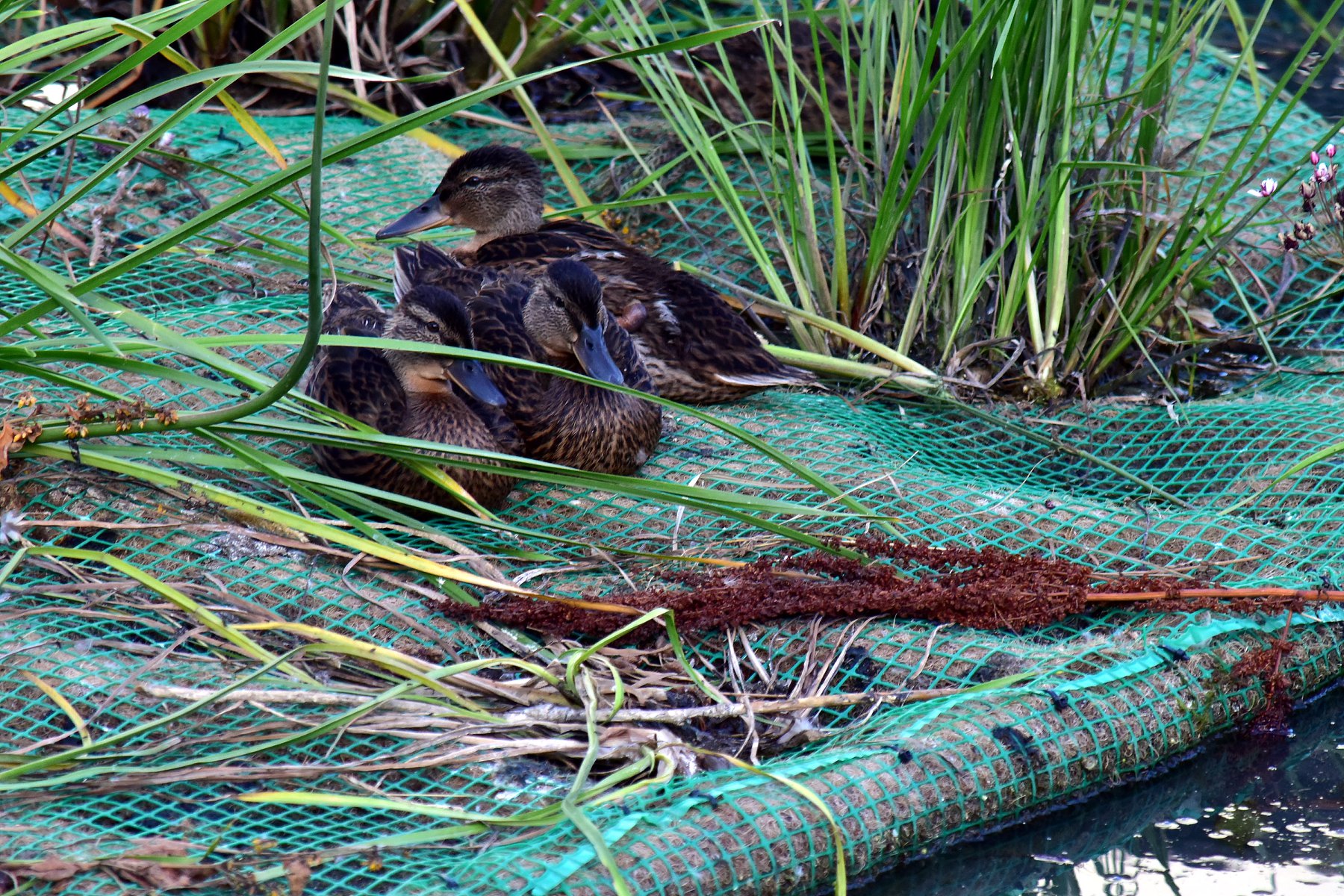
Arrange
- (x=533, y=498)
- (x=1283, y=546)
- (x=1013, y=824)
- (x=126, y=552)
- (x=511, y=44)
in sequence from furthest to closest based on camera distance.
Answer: (x=511, y=44), (x=533, y=498), (x=1283, y=546), (x=126, y=552), (x=1013, y=824)

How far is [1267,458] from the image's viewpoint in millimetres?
3887

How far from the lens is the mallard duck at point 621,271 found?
4324 mm

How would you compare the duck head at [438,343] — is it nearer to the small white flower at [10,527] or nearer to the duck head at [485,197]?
the small white flower at [10,527]

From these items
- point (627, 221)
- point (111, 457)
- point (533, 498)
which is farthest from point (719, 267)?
point (111, 457)

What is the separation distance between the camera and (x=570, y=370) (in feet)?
12.8

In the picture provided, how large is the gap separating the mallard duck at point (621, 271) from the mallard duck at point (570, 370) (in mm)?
294

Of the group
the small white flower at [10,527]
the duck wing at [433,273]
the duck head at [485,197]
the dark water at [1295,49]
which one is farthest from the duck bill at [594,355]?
the dark water at [1295,49]

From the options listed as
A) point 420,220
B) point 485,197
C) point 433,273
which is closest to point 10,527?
point 433,273

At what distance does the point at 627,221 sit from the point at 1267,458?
7.97 feet

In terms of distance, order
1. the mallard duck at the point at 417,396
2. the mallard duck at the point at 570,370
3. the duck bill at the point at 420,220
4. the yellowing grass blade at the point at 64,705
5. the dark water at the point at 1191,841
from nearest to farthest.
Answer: the yellowing grass blade at the point at 64,705 < the dark water at the point at 1191,841 < the mallard duck at the point at 417,396 < the mallard duck at the point at 570,370 < the duck bill at the point at 420,220

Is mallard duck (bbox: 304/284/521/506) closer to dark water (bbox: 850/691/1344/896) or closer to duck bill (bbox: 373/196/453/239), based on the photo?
duck bill (bbox: 373/196/453/239)

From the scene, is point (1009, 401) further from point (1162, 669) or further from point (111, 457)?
point (111, 457)

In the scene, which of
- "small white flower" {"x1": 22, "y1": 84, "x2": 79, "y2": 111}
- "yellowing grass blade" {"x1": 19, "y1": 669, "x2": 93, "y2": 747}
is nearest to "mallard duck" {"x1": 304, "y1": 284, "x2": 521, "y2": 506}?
"yellowing grass blade" {"x1": 19, "y1": 669, "x2": 93, "y2": 747}

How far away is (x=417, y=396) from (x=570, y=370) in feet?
1.46
